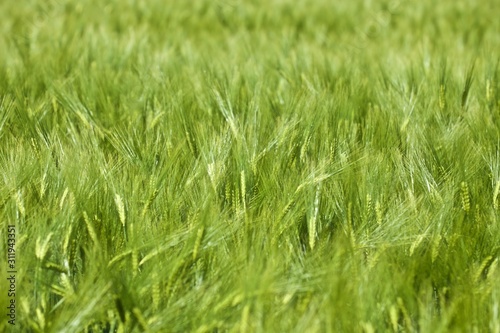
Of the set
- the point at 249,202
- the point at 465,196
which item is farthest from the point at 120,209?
the point at 465,196

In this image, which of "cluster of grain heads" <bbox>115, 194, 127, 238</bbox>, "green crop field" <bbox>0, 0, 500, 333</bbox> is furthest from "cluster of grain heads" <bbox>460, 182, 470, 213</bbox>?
"cluster of grain heads" <bbox>115, 194, 127, 238</bbox>

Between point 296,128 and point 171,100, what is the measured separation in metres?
0.31

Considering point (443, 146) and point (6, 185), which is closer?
point (6, 185)

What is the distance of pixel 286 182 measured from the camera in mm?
877

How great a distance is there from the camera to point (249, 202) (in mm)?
890

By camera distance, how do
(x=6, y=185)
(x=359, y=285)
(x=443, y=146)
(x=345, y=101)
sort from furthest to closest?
(x=345, y=101) → (x=443, y=146) → (x=6, y=185) → (x=359, y=285)

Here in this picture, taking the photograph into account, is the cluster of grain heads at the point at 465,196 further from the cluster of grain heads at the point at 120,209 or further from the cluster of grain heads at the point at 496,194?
the cluster of grain heads at the point at 120,209

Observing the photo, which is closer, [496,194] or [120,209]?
[120,209]

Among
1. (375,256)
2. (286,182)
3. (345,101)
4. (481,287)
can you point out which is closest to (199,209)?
(286,182)

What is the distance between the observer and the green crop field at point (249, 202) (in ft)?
2.20

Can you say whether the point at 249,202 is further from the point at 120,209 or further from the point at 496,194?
the point at 496,194

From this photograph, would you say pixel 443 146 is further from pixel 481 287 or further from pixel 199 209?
pixel 199 209

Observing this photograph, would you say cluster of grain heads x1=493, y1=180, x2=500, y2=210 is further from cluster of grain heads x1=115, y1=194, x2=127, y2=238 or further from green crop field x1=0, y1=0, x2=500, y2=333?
cluster of grain heads x1=115, y1=194, x2=127, y2=238

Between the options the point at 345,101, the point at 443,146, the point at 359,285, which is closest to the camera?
the point at 359,285
